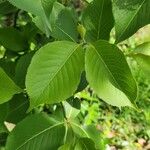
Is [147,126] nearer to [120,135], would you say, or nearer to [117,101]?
[120,135]

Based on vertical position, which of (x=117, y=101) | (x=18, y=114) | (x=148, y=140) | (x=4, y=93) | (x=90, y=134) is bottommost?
(x=148, y=140)

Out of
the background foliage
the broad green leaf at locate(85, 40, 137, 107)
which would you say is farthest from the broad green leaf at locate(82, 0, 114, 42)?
the broad green leaf at locate(85, 40, 137, 107)

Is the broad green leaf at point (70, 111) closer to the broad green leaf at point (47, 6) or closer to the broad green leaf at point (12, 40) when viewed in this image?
the broad green leaf at point (12, 40)

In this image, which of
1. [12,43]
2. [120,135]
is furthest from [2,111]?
[120,135]

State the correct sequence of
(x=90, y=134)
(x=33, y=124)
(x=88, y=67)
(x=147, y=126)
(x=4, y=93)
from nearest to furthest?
(x=88, y=67), (x=4, y=93), (x=33, y=124), (x=90, y=134), (x=147, y=126)

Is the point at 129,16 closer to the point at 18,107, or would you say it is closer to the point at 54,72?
the point at 54,72

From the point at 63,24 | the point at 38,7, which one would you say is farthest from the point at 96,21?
the point at 38,7
